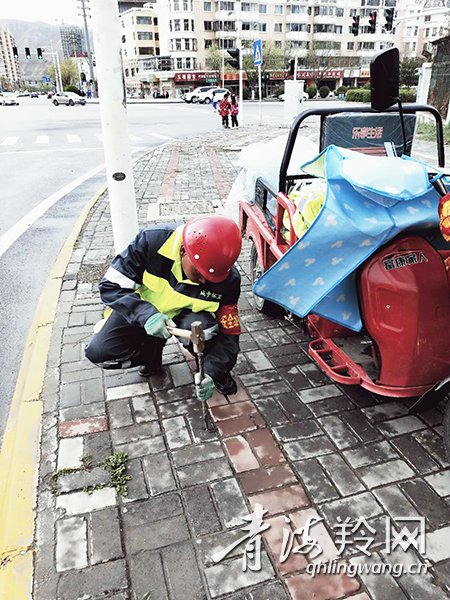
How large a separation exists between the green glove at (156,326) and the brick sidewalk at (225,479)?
0.54 m

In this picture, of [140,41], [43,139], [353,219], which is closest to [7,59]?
[140,41]

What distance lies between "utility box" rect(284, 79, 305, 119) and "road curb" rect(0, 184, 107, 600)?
16.9m

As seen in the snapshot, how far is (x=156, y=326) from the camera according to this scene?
278 centimetres

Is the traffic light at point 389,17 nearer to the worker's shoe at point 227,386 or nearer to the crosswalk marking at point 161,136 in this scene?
the crosswalk marking at point 161,136

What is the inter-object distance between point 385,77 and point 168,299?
1.68 metres

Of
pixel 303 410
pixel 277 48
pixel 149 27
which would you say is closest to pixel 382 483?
pixel 303 410

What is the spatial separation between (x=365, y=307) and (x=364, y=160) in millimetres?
761

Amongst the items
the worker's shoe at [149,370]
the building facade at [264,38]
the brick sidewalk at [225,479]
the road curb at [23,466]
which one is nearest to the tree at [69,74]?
the building facade at [264,38]

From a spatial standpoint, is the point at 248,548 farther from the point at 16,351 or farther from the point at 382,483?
the point at 16,351

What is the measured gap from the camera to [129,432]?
2.86m

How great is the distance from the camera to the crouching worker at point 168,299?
2787mm

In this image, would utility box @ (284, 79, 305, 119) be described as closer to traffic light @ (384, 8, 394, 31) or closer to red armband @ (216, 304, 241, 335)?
traffic light @ (384, 8, 394, 31)

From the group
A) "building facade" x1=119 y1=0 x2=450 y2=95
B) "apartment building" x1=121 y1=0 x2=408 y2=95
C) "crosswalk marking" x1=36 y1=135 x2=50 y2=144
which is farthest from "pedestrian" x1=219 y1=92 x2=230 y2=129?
"apartment building" x1=121 y1=0 x2=408 y2=95

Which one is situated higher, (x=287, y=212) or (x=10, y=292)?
(x=287, y=212)
